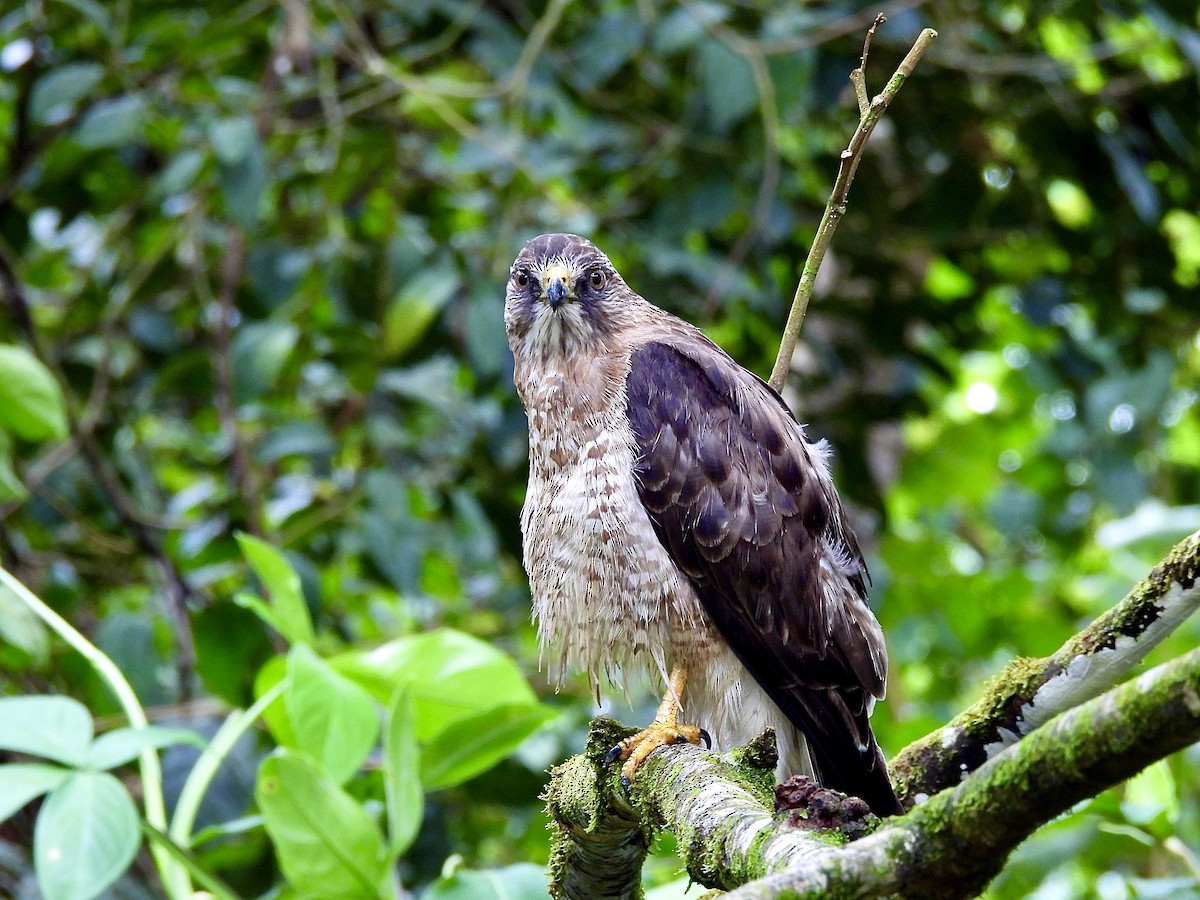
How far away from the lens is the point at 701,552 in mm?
3344

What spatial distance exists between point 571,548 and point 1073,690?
1.53 meters

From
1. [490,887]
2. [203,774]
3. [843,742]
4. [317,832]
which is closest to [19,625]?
[203,774]

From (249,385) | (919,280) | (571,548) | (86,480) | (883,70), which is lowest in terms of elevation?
Result: (86,480)

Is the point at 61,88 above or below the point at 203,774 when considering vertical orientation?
above

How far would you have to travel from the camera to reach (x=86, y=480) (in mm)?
5566

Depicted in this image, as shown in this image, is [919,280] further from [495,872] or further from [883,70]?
[495,872]

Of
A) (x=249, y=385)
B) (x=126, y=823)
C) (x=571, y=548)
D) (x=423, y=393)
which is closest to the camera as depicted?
(x=126, y=823)

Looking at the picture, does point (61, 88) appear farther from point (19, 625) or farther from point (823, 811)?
point (823, 811)

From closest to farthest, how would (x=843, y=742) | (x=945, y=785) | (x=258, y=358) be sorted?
1. (x=945, y=785)
2. (x=843, y=742)
3. (x=258, y=358)

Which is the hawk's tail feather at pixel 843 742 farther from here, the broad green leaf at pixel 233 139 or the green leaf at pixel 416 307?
the broad green leaf at pixel 233 139

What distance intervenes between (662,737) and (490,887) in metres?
0.47

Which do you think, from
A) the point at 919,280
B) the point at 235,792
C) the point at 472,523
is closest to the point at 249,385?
the point at 472,523

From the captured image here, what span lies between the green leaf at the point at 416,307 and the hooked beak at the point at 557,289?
803 millimetres

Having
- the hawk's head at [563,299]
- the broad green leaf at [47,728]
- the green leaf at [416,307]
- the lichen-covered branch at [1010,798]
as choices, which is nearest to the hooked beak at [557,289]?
the hawk's head at [563,299]
